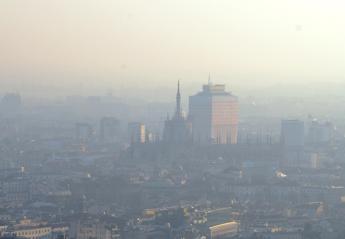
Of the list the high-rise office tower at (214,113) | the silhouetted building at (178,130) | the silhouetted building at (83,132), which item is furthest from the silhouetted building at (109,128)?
the silhouetted building at (178,130)

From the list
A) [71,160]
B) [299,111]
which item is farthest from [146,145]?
[299,111]

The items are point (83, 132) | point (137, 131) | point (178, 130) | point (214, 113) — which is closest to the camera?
point (178, 130)

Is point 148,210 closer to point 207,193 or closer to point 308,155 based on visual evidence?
point 207,193

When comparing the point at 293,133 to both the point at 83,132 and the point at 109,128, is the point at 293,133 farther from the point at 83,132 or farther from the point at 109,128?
the point at 83,132

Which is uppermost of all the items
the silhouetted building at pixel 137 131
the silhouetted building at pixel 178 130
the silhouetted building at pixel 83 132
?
the silhouetted building at pixel 178 130

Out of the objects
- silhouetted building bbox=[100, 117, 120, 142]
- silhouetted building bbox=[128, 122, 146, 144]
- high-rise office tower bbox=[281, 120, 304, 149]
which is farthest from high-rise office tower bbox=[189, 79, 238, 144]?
silhouetted building bbox=[100, 117, 120, 142]

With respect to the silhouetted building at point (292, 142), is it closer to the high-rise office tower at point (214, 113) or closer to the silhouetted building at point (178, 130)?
the high-rise office tower at point (214, 113)

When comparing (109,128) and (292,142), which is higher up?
(292,142)

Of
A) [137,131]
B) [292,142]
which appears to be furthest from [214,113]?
[292,142]
